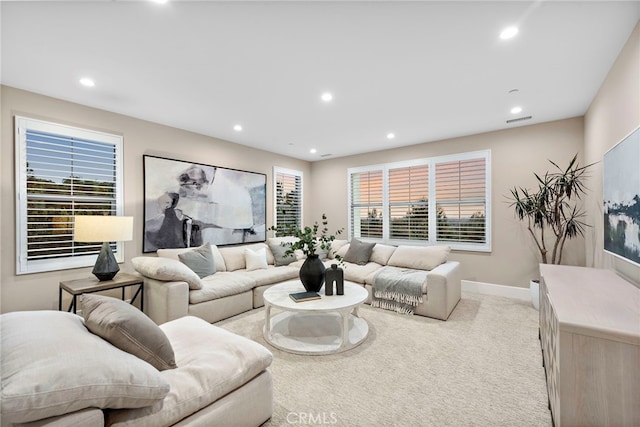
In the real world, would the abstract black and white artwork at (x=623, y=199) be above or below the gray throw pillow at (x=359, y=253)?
above

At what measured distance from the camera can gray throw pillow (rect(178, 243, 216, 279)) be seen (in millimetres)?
3668

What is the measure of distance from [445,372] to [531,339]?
4.13 feet

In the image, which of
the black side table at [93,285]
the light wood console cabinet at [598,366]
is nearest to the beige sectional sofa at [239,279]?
the black side table at [93,285]

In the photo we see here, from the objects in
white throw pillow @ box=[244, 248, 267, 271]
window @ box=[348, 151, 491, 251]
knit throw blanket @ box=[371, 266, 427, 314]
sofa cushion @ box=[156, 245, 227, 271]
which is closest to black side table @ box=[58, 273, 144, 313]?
sofa cushion @ box=[156, 245, 227, 271]

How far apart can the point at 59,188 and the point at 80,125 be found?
0.79m

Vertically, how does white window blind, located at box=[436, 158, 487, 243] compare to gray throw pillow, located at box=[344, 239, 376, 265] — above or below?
above

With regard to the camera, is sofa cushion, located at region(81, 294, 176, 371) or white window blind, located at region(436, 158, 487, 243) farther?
white window blind, located at region(436, 158, 487, 243)

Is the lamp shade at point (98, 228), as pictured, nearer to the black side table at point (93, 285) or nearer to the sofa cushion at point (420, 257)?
the black side table at point (93, 285)

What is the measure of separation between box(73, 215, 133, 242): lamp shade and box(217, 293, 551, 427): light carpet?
1.63m

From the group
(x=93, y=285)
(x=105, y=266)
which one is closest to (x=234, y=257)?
(x=105, y=266)

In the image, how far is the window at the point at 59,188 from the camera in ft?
9.50

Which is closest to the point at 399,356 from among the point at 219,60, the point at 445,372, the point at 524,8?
the point at 445,372

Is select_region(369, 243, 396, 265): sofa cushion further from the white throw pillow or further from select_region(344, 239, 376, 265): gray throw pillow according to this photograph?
the white throw pillow

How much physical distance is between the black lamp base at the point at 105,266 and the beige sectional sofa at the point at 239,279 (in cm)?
26
